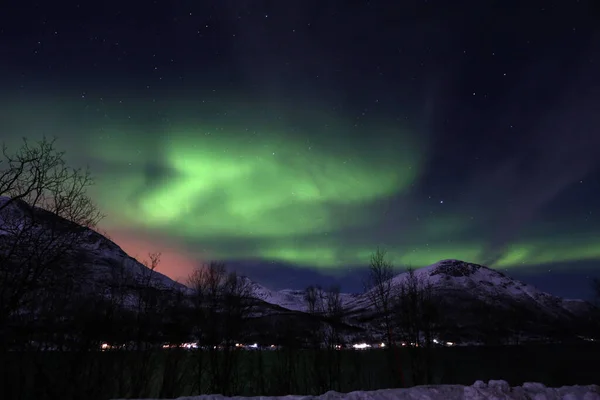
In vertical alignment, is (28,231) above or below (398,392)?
above

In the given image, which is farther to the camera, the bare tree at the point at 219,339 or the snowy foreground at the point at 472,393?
the bare tree at the point at 219,339

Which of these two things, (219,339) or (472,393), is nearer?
(472,393)

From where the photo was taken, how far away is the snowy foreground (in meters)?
11.7

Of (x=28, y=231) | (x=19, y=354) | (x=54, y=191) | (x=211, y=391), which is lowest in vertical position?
(x=211, y=391)

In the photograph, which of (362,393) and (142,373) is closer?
(362,393)

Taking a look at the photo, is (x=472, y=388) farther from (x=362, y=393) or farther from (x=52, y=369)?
(x=52, y=369)

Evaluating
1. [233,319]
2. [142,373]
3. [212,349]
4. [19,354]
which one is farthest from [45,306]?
[233,319]

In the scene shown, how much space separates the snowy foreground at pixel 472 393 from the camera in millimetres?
11742

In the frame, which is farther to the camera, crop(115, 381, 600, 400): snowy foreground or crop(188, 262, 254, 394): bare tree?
crop(188, 262, 254, 394): bare tree

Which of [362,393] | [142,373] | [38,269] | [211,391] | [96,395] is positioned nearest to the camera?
[362,393]

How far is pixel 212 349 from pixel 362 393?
22.0m

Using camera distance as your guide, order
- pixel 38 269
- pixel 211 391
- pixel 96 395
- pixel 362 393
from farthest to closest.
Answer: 1. pixel 211 391
2. pixel 96 395
3. pixel 38 269
4. pixel 362 393

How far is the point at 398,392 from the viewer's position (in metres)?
12.1

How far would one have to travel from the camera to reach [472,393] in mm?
12609
